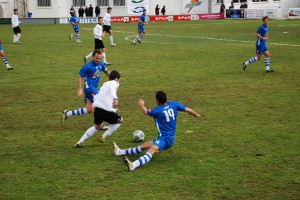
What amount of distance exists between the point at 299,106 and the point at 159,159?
621cm

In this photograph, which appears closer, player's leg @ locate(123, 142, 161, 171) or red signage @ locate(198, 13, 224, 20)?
player's leg @ locate(123, 142, 161, 171)

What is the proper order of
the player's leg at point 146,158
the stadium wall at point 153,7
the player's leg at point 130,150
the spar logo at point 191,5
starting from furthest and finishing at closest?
the spar logo at point 191,5 < the stadium wall at point 153,7 < the player's leg at point 130,150 < the player's leg at point 146,158

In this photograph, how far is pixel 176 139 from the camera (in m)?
10.8

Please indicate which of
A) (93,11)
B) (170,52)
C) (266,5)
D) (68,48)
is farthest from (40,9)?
(170,52)

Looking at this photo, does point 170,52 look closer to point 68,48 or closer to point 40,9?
point 68,48

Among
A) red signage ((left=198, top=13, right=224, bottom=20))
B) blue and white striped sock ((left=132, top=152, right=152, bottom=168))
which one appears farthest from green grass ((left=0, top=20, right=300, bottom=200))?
red signage ((left=198, top=13, right=224, bottom=20))

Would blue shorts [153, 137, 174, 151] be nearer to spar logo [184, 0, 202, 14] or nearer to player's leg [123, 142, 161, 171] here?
player's leg [123, 142, 161, 171]

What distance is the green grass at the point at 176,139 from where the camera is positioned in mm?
7863

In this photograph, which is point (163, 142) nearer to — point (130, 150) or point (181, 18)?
point (130, 150)

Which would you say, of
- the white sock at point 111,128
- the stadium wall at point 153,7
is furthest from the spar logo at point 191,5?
the white sock at point 111,128

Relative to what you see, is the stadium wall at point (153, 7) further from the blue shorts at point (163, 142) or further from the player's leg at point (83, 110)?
the blue shorts at point (163, 142)

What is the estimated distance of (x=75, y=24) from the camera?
126 ft

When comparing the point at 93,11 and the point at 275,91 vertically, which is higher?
the point at 93,11

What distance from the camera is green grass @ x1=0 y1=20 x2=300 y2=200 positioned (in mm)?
7863
